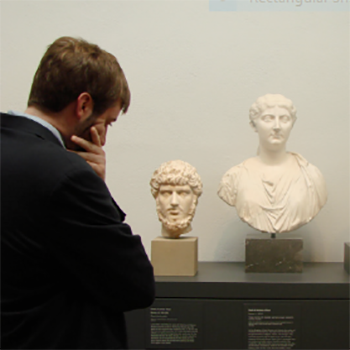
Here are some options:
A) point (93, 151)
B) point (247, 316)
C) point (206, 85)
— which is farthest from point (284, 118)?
point (93, 151)

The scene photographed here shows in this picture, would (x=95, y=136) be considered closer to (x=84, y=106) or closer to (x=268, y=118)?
(x=84, y=106)

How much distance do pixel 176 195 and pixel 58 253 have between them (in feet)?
7.20

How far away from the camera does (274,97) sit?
3703 mm

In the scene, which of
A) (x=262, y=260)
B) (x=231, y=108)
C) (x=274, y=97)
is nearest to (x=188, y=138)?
(x=231, y=108)

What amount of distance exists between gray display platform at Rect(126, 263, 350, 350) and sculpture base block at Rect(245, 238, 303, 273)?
0.30 meters

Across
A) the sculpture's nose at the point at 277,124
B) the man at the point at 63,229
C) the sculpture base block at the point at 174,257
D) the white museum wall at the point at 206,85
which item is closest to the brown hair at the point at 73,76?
the man at the point at 63,229

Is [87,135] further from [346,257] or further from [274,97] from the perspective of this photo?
[346,257]

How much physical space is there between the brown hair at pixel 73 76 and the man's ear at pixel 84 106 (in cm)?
1

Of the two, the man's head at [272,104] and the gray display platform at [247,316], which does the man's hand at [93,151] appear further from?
the man's head at [272,104]

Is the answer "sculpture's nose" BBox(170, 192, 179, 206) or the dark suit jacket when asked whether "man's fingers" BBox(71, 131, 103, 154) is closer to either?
the dark suit jacket

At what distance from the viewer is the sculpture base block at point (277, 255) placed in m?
3.58

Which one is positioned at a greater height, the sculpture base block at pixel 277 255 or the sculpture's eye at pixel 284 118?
the sculpture's eye at pixel 284 118

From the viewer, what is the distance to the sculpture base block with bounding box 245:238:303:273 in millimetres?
3578

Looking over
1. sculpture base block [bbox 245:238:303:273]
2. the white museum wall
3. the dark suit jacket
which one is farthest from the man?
the white museum wall
